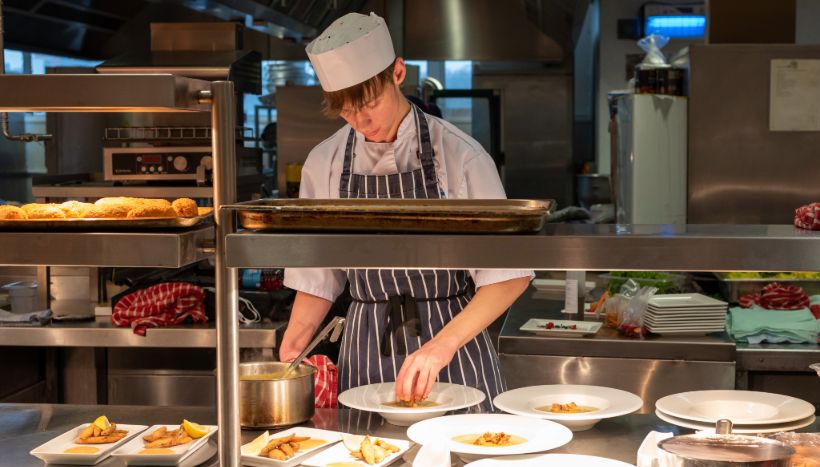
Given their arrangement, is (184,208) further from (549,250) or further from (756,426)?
(756,426)

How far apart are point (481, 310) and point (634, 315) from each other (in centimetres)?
140

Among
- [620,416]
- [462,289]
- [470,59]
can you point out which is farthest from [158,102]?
[470,59]

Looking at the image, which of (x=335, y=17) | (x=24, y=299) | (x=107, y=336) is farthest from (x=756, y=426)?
(x=335, y=17)

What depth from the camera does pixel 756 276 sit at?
390 cm

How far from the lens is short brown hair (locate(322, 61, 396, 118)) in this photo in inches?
91.0

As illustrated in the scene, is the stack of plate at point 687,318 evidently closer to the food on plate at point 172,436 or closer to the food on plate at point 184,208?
the food on plate at point 172,436

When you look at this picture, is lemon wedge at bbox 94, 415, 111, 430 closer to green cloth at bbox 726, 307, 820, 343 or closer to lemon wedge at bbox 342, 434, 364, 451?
lemon wedge at bbox 342, 434, 364, 451

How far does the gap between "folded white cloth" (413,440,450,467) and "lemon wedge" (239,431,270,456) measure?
0.28m

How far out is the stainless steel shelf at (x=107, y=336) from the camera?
401 centimetres

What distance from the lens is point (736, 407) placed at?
191cm

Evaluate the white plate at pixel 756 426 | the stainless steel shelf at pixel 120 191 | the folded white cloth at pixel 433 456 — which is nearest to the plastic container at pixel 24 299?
the stainless steel shelf at pixel 120 191

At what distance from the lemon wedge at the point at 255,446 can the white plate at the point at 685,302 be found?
2090 millimetres

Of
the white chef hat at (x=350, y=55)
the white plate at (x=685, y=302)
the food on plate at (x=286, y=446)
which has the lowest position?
the food on plate at (x=286, y=446)

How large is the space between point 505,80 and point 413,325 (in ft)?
19.2
